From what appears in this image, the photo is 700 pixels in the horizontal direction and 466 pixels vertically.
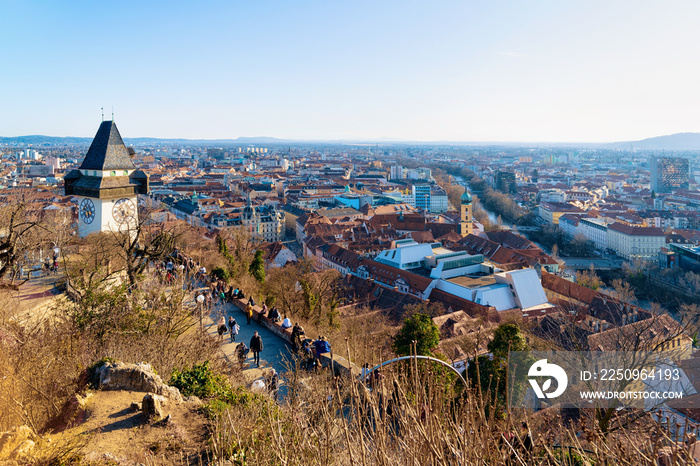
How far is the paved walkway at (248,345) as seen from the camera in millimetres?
7551

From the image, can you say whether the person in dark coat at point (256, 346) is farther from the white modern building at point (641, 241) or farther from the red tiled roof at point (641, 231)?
the red tiled roof at point (641, 231)

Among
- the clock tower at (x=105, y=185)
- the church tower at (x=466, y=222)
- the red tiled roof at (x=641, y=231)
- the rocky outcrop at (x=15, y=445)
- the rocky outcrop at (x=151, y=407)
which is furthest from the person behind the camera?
the church tower at (x=466, y=222)

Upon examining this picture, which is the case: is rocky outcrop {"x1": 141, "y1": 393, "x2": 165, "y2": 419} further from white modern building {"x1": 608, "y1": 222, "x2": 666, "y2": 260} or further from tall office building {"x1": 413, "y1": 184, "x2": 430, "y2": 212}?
tall office building {"x1": 413, "y1": 184, "x2": 430, "y2": 212}

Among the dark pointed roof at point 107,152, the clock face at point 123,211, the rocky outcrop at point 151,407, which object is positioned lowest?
the rocky outcrop at point 151,407

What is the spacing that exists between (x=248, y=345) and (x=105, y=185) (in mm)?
4668

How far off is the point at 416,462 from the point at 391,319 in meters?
19.0

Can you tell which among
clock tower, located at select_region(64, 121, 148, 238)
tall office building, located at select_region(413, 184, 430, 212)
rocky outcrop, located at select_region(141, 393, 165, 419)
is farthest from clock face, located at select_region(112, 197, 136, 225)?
tall office building, located at select_region(413, 184, 430, 212)

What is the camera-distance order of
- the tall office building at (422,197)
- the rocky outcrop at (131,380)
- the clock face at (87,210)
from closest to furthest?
the rocky outcrop at (131,380), the clock face at (87,210), the tall office building at (422,197)

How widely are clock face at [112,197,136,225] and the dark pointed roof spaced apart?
71 centimetres

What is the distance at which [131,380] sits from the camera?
17.7 feet

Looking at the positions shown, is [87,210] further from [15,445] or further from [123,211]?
[15,445]

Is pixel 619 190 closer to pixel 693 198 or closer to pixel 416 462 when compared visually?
pixel 693 198

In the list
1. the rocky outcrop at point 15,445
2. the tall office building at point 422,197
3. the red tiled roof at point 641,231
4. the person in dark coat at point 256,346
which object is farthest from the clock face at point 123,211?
the tall office building at point 422,197

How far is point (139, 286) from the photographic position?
8570mm
